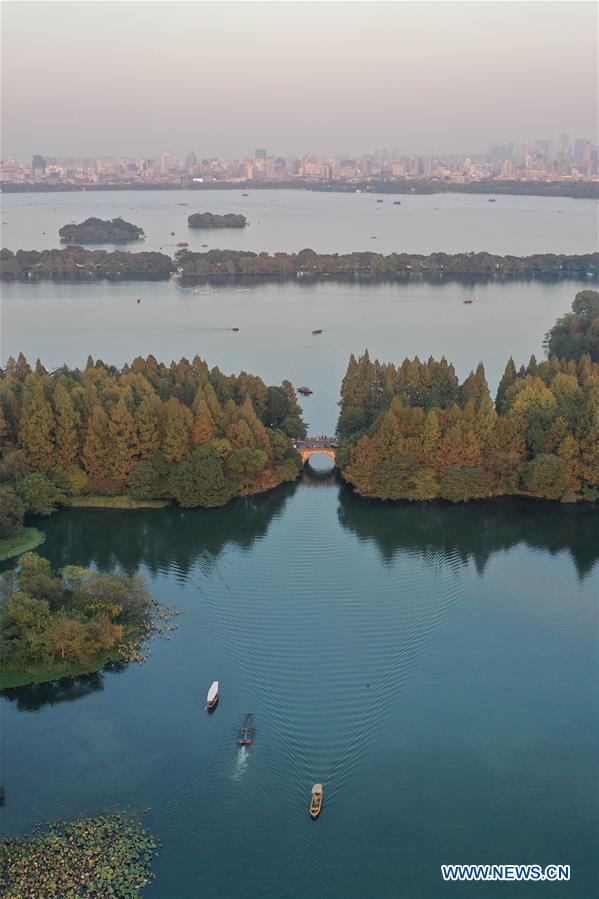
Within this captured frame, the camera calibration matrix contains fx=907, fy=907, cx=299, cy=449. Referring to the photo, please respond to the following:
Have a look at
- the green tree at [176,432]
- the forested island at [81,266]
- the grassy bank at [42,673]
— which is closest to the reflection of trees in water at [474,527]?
the green tree at [176,432]

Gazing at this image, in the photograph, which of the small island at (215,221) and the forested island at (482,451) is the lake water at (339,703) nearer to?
the forested island at (482,451)

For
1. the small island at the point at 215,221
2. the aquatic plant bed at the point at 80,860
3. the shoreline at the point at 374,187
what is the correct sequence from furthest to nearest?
the shoreline at the point at 374,187, the small island at the point at 215,221, the aquatic plant bed at the point at 80,860

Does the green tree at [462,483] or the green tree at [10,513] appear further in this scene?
the green tree at [462,483]

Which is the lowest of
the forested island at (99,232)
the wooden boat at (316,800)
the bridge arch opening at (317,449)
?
the wooden boat at (316,800)

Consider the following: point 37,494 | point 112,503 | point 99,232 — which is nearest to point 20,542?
point 37,494

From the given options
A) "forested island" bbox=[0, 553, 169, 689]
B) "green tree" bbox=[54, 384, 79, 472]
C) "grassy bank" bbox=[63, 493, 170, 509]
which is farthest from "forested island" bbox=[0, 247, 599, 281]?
"forested island" bbox=[0, 553, 169, 689]

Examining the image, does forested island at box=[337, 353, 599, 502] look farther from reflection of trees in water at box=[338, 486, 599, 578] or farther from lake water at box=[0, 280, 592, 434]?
lake water at box=[0, 280, 592, 434]

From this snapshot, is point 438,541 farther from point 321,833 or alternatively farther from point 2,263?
point 2,263
